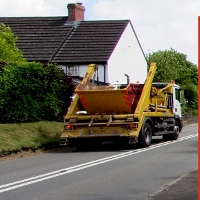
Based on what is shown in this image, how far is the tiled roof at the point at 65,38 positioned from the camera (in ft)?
148

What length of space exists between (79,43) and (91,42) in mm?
913

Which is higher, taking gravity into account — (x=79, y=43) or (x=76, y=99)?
(x=79, y=43)

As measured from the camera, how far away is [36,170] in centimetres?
1523

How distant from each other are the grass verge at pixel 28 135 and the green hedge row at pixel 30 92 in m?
0.88

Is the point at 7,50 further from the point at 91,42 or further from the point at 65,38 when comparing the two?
the point at 65,38

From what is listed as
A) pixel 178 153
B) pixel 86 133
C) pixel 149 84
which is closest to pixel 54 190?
pixel 178 153

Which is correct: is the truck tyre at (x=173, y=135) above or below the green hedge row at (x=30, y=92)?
below

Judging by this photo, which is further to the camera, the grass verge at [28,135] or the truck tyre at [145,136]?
the truck tyre at [145,136]

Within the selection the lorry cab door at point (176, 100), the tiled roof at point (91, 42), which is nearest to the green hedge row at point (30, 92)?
the lorry cab door at point (176, 100)

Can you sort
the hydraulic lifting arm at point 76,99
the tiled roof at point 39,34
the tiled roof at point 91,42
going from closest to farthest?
the hydraulic lifting arm at point 76,99 → the tiled roof at point 91,42 → the tiled roof at point 39,34

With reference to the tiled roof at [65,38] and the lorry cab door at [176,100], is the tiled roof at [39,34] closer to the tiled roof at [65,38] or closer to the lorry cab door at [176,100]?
the tiled roof at [65,38]

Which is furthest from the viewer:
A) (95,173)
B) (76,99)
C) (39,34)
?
(39,34)

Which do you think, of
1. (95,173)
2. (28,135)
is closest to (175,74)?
(28,135)

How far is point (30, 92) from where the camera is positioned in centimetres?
2648
